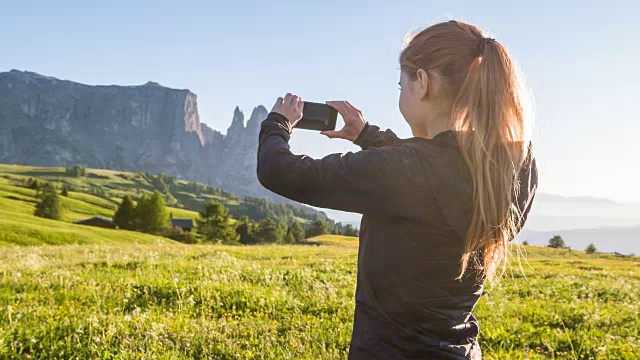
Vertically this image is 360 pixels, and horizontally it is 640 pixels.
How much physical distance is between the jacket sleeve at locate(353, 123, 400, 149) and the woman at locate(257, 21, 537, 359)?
529 mm

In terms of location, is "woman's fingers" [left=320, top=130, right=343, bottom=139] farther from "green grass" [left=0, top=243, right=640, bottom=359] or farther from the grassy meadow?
"green grass" [left=0, top=243, right=640, bottom=359]

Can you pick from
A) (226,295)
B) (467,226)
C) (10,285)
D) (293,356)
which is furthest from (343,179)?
(10,285)

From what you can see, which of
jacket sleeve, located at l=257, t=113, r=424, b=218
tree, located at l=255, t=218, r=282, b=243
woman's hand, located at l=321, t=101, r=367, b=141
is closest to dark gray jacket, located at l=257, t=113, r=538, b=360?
jacket sleeve, located at l=257, t=113, r=424, b=218

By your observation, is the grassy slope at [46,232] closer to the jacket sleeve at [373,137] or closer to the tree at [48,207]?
the tree at [48,207]

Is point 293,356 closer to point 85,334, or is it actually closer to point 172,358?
point 172,358

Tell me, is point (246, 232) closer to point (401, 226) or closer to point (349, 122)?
point (349, 122)

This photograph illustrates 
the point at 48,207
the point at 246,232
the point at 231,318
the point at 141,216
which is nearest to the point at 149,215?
the point at 141,216

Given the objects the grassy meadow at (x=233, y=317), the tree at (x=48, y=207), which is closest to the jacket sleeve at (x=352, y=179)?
the grassy meadow at (x=233, y=317)

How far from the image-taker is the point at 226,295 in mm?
7594

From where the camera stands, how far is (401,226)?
2.31 meters

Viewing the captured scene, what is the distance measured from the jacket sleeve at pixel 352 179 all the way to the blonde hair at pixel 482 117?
0.33 meters

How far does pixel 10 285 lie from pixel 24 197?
137491mm

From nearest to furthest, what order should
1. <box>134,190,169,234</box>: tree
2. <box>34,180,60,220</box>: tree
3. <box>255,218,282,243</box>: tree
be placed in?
1. <box>34,180,60,220</box>: tree
2. <box>134,190,169,234</box>: tree
3. <box>255,218,282,243</box>: tree

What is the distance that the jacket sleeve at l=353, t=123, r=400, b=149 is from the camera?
3.14 meters
